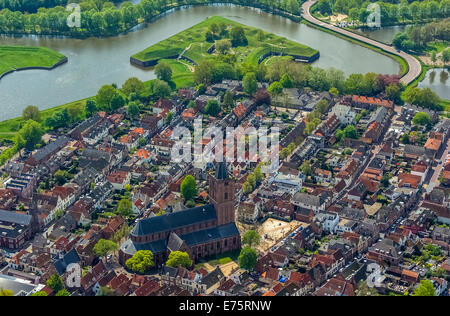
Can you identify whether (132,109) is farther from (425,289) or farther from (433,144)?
(425,289)

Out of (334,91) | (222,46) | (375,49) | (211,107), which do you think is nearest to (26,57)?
(222,46)

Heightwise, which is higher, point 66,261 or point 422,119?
point 422,119

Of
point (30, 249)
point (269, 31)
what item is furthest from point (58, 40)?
point (30, 249)

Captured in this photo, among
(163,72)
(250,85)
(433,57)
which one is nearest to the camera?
(250,85)

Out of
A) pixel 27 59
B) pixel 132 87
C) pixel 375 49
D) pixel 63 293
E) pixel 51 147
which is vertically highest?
pixel 375 49

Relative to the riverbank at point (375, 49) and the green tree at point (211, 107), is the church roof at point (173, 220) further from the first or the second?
the riverbank at point (375, 49)

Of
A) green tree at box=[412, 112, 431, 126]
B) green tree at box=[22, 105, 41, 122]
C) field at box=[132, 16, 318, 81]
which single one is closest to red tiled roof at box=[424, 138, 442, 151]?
green tree at box=[412, 112, 431, 126]

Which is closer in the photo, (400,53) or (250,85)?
(250,85)
